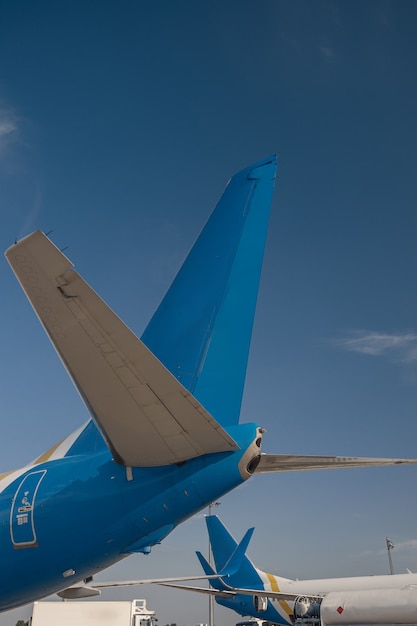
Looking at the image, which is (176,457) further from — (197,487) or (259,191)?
(259,191)

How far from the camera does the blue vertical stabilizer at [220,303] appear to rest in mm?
Answer: 6383

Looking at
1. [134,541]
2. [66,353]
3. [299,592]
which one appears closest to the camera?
[66,353]

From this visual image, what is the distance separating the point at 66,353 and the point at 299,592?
1156 inches

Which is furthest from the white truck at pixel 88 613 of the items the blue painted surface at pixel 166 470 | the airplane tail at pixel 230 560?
the blue painted surface at pixel 166 470

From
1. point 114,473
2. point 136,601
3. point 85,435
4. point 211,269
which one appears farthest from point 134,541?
point 136,601

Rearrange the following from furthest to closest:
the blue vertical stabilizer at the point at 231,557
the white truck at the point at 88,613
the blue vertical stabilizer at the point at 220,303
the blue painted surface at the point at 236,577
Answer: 1. the blue vertical stabilizer at the point at 231,557
2. the blue painted surface at the point at 236,577
3. the white truck at the point at 88,613
4. the blue vertical stabilizer at the point at 220,303

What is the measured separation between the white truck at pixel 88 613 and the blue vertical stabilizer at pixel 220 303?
19726 millimetres

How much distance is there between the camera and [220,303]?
6703 mm

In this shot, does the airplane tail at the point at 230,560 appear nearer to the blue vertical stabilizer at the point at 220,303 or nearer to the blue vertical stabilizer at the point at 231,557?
the blue vertical stabilizer at the point at 231,557

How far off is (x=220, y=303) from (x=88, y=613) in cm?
2107

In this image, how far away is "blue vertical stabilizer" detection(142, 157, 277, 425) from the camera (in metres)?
6.38

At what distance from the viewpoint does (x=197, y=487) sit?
18.2ft

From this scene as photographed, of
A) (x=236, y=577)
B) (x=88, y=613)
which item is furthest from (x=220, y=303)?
(x=236, y=577)

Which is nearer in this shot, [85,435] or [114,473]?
[114,473]
